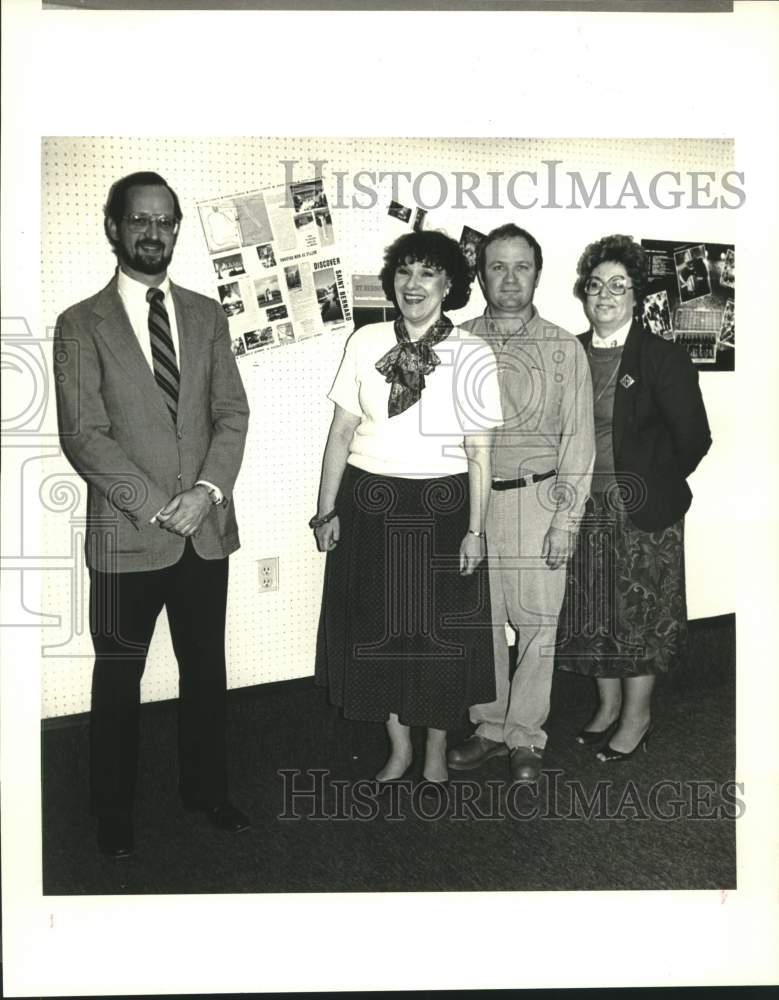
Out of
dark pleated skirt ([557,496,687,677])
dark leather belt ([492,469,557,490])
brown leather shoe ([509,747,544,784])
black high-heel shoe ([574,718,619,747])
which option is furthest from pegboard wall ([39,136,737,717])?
black high-heel shoe ([574,718,619,747])

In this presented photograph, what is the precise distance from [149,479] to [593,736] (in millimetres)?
1328

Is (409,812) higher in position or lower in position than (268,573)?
lower

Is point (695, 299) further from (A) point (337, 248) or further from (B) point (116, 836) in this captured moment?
(B) point (116, 836)

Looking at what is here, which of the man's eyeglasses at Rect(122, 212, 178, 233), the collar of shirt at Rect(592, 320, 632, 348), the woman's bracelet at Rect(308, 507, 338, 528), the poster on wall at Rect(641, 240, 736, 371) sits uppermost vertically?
the man's eyeglasses at Rect(122, 212, 178, 233)

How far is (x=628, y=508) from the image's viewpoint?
2484 mm

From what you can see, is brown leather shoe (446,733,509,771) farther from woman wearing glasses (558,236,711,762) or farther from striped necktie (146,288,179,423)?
striped necktie (146,288,179,423)

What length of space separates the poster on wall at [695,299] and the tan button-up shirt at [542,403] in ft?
0.79

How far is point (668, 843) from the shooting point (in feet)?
8.25

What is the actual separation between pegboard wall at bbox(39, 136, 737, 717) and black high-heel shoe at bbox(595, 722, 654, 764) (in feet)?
2.29

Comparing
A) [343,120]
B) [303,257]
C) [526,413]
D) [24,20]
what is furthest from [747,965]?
[24,20]

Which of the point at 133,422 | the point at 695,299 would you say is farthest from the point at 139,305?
the point at 695,299

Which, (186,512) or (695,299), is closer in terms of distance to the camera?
(186,512)

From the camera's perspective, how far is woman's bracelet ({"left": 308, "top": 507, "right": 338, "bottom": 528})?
246 centimetres

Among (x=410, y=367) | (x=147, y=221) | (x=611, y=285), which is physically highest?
(x=147, y=221)
